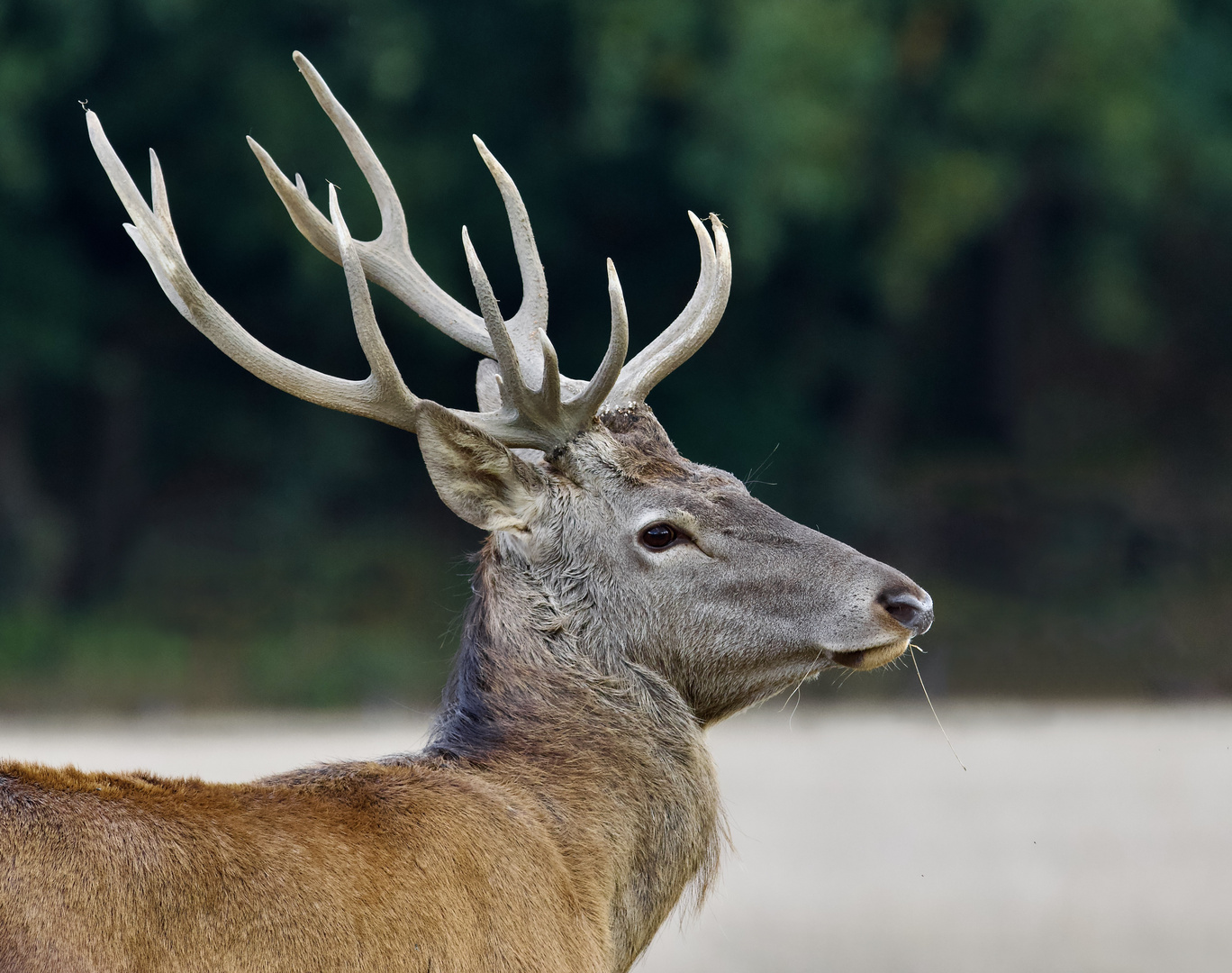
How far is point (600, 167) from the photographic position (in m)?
17.9

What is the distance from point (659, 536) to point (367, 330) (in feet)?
3.02

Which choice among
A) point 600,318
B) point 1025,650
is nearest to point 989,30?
point 600,318

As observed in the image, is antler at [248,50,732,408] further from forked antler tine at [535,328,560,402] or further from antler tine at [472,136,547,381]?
forked antler tine at [535,328,560,402]

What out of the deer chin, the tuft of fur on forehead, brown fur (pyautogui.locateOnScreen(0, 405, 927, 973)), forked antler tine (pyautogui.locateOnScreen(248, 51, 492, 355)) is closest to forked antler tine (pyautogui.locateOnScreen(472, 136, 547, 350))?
forked antler tine (pyautogui.locateOnScreen(248, 51, 492, 355))

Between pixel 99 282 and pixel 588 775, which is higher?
pixel 99 282

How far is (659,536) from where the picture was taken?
3.99 m

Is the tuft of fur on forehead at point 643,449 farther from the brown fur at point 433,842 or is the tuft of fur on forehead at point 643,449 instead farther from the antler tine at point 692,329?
the brown fur at point 433,842

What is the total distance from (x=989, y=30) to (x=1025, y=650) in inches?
270

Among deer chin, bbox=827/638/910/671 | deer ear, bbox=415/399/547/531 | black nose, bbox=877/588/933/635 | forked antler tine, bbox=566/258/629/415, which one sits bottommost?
deer chin, bbox=827/638/910/671

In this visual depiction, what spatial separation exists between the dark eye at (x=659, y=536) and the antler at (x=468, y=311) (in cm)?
61

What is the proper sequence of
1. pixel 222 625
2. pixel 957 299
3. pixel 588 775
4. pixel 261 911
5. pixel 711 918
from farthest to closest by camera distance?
pixel 957 299 < pixel 222 625 < pixel 711 918 < pixel 588 775 < pixel 261 911

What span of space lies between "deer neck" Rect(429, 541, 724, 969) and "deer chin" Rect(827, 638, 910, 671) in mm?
421

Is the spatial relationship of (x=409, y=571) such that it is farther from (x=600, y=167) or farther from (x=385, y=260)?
(x=385, y=260)

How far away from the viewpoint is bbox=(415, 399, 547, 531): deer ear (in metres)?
3.87
